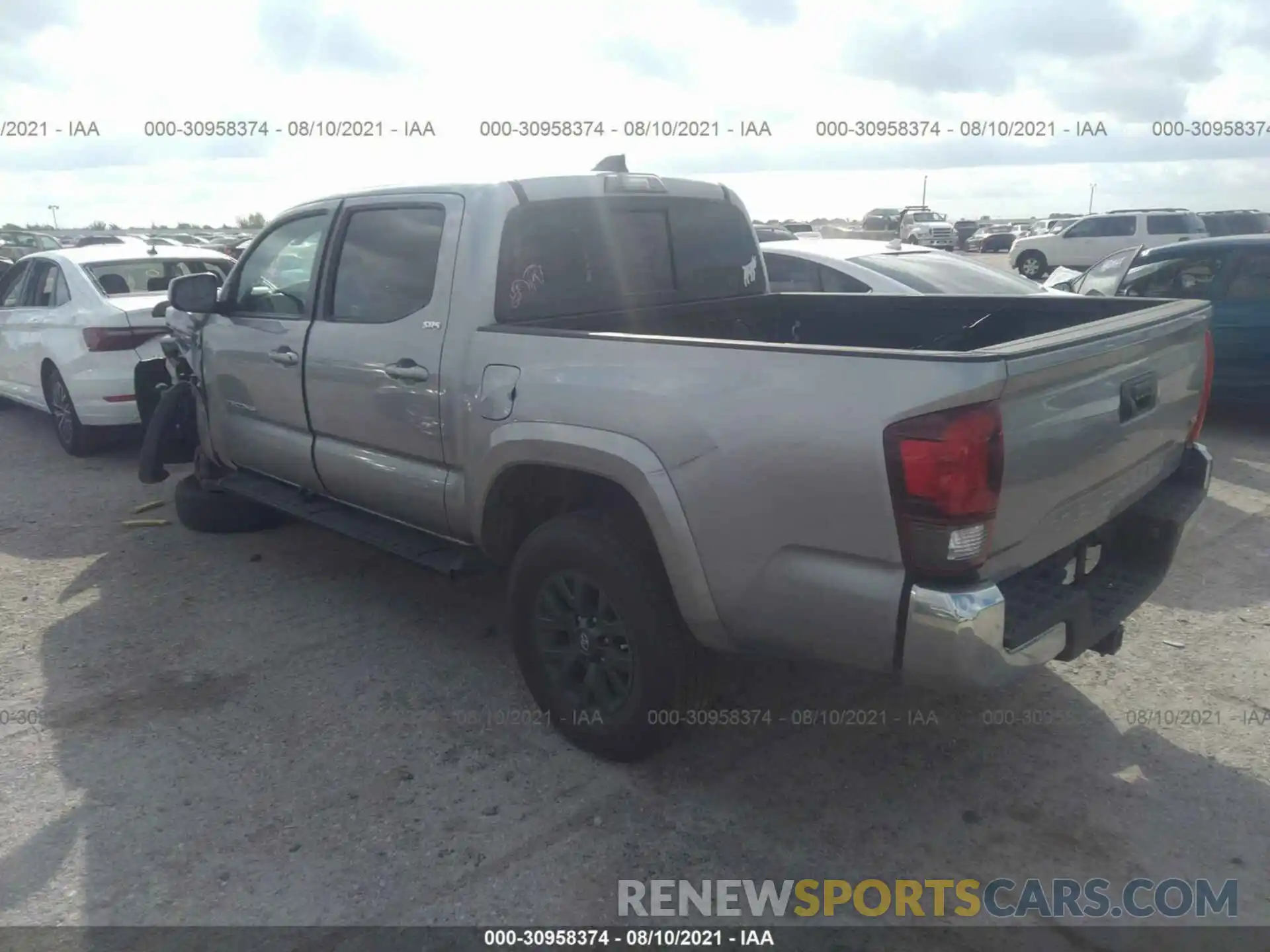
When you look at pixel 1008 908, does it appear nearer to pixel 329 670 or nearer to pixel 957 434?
pixel 957 434

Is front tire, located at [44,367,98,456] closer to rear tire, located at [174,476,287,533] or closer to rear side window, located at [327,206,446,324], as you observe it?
rear tire, located at [174,476,287,533]

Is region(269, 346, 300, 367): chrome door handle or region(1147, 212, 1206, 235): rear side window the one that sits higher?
region(269, 346, 300, 367): chrome door handle

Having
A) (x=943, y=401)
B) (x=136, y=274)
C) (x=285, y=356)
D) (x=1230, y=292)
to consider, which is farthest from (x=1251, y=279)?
(x=136, y=274)

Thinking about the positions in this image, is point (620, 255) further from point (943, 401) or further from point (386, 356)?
point (943, 401)

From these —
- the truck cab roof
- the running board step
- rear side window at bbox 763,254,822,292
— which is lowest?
the running board step

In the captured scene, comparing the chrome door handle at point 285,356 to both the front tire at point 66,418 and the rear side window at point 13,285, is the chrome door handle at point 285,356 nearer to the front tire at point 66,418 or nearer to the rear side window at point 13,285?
the front tire at point 66,418

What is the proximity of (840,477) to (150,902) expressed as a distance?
232cm

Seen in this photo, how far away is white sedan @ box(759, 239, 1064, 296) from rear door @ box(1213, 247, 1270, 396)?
1774 mm

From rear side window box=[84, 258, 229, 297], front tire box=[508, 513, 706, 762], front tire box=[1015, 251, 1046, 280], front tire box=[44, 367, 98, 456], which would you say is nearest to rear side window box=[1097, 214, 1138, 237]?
front tire box=[1015, 251, 1046, 280]

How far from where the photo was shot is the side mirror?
5.00 m

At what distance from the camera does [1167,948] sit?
2609mm

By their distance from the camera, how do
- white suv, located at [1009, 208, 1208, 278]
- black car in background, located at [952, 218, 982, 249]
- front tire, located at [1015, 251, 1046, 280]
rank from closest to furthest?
white suv, located at [1009, 208, 1208, 278]
front tire, located at [1015, 251, 1046, 280]
black car in background, located at [952, 218, 982, 249]

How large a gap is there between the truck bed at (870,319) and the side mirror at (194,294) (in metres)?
2.24

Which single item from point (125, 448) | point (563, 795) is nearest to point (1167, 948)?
point (563, 795)
